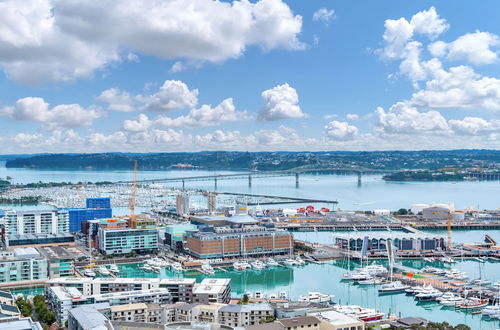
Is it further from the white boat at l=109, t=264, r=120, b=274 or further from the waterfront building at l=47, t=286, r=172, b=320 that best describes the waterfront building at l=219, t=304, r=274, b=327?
the white boat at l=109, t=264, r=120, b=274

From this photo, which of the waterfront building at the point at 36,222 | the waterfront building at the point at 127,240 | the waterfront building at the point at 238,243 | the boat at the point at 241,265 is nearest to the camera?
the boat at the point at 241,265

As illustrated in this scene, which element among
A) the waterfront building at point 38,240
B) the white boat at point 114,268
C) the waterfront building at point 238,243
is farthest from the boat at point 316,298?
the waterfront building at point 38,240

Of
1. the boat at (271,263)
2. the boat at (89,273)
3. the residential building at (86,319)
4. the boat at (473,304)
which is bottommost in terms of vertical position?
the boat at (473,304)

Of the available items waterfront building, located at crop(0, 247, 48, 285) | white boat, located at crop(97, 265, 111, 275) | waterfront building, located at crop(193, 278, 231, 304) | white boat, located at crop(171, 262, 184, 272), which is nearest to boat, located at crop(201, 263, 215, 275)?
white boat, located at crop(171, 262, 184, 272)

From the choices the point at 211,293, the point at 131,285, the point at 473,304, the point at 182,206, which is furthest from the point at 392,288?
the point at 182,206

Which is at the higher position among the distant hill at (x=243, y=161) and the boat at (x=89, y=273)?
the distant hill at (x=243, y=161)

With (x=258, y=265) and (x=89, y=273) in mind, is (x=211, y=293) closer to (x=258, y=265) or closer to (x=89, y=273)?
(x=89, y=273)

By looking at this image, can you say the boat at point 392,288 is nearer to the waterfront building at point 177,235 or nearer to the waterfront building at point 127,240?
the waterfront building at point 177,235

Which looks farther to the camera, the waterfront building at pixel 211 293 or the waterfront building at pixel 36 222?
the waterfront building at pixel 36 222
